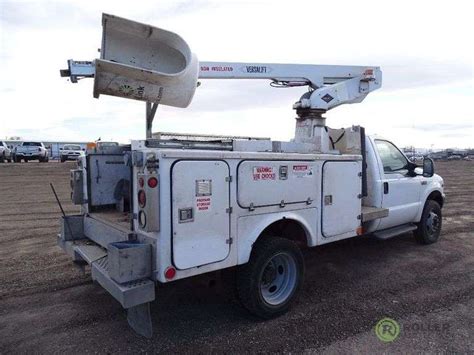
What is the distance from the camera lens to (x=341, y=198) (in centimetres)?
486

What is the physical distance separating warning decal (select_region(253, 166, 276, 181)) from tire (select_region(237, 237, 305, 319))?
2.18 feet

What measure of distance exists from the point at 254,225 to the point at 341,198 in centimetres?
147

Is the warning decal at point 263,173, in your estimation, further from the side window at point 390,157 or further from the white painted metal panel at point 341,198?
the side window at point 390,157

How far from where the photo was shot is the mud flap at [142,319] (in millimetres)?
3387

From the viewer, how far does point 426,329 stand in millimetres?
3969

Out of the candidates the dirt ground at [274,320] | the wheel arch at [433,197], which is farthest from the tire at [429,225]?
the dirt ground at [274,320]

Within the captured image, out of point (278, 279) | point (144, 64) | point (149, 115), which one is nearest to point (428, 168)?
point (278, 279)

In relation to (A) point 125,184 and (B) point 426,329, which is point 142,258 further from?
(B) point 426,329

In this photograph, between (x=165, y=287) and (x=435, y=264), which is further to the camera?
(x=435, y=264)

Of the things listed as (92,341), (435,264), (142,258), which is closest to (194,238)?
(142,258)

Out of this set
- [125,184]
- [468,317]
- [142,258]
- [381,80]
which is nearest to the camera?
[142,258]

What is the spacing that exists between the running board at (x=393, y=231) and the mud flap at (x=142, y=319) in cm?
383

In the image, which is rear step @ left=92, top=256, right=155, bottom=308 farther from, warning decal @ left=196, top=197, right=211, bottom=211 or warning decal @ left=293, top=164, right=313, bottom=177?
warning decal @ left=293, top=164, right=313, bottom=177

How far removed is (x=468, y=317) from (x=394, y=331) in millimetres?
954
